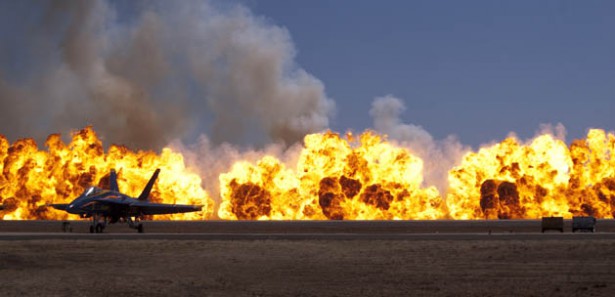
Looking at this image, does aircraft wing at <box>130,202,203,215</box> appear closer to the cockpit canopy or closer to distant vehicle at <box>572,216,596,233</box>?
the cockpit canopy

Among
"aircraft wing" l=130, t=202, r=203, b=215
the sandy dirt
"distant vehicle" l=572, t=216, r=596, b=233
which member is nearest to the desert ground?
the sandy dirt

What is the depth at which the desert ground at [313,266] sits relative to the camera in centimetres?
3353

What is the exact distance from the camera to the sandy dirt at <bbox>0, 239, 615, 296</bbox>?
33.5 meters

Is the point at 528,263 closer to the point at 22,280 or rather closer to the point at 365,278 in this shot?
the point at 365,278

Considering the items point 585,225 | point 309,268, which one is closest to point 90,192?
point 585,225

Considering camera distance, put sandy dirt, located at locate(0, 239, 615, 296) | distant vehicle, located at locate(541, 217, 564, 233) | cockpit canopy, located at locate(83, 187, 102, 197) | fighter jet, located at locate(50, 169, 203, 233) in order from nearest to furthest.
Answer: sandy dirt, located at locate(0, 239, 615, 296) → distant vehicle, located at locate(541, 217, 564, 233) → fighter jet, located at locate(50, 169, 203, 233) → cockpit canopy, located at locate(83, 187, 102, 197)

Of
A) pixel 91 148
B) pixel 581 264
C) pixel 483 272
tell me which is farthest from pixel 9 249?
pixel 91 148

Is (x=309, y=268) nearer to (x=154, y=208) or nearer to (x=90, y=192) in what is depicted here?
(x=90, y=192)

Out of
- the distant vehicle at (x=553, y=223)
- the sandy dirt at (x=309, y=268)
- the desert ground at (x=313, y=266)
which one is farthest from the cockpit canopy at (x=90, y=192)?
the distant vehicle at (x=553, y=223)

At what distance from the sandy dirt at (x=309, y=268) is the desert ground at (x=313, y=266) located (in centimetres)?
Result: 5

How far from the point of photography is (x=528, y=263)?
4191cm

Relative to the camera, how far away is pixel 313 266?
41969 mm

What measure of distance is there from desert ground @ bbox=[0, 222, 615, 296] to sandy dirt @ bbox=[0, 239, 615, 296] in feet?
0.15

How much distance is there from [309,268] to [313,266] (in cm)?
75
